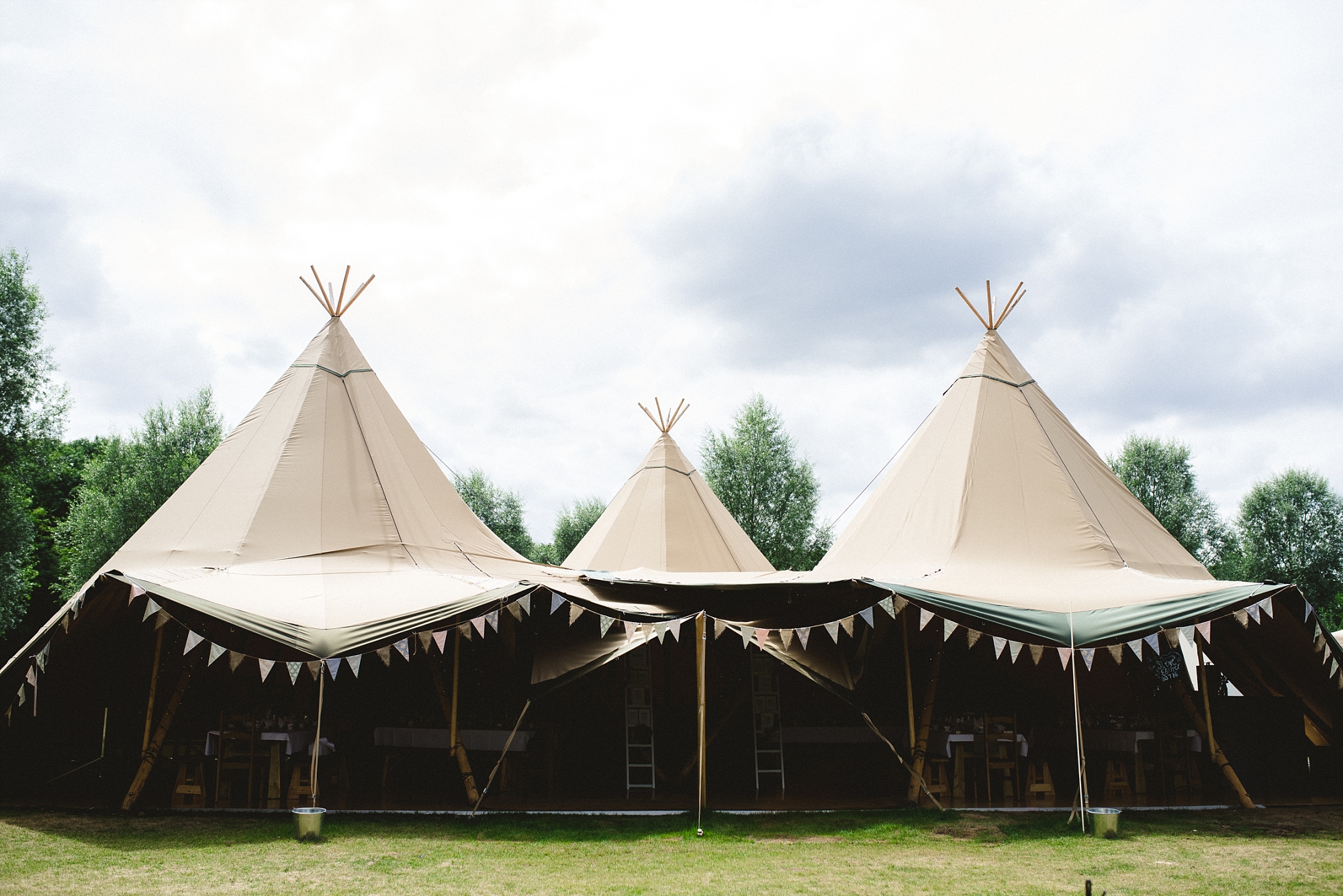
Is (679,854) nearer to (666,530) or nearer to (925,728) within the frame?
(925,728)

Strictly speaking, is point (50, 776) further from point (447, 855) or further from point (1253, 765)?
point (1253, 765)

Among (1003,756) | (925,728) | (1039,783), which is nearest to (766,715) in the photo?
(925,728)

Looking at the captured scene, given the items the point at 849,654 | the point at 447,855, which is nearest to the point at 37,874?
the point at 447,855

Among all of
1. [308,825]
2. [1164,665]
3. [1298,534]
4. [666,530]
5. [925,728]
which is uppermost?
[1298,534]

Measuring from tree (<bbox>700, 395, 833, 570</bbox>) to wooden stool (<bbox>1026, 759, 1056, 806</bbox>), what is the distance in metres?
15.0

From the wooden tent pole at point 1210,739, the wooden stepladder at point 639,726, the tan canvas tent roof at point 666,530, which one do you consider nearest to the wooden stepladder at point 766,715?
the wooden stepladder at point 639,726

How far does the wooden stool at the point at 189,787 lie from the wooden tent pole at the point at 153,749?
0.36m

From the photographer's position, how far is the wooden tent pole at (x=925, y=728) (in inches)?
296

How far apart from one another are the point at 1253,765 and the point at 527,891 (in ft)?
23.5

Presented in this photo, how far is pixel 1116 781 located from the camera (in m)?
8.19

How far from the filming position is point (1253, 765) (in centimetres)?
819

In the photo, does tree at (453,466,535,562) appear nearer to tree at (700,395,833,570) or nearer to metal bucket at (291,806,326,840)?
tree at (700,395,833,570)

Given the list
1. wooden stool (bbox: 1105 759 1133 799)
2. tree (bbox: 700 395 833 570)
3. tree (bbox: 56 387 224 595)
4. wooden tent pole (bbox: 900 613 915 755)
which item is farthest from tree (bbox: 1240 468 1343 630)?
tree (bbox: 56 387 224 595)

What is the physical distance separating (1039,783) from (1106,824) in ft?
6.00
